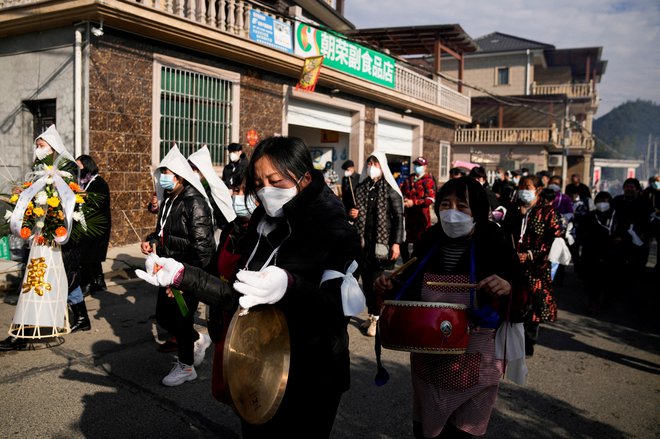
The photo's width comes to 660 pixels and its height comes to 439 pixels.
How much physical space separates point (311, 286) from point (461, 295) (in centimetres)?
86

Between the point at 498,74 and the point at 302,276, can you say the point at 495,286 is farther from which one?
the point at 498,74

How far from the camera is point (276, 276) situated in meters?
1.83

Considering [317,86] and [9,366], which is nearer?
[9,366]

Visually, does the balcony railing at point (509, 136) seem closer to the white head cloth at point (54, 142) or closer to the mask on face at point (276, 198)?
the white head cloth at point (54, 142)

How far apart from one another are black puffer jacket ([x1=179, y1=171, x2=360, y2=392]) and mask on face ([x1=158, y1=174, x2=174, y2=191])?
2500mm

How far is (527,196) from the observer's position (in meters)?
5.59

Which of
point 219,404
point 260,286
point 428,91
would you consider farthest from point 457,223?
point 428,91

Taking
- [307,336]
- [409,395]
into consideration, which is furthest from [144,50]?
[307,336]

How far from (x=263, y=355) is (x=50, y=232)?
382 cm

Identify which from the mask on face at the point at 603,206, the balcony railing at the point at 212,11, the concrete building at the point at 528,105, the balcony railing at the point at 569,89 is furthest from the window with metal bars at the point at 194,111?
the balcony railing at the point at 569,89

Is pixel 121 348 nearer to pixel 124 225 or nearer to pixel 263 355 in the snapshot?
pixel 263 355

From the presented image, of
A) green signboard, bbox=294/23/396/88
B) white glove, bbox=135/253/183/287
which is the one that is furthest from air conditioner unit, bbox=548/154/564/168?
white glove, bbox=135/253/183/287

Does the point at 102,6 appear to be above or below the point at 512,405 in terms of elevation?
above

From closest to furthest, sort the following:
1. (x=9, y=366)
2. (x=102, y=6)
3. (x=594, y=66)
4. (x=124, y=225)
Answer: (x=9, y=366)
(x=102, y=6)
(x=124, y=225)
(x=594, y=66)
